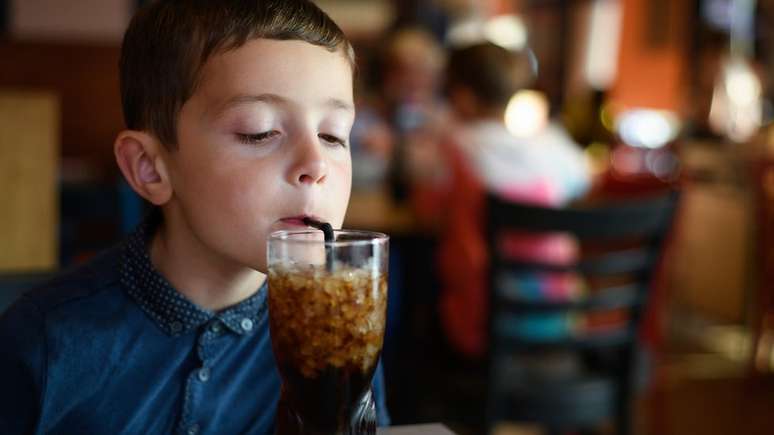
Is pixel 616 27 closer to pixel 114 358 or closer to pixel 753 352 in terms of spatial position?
pixel 753 352

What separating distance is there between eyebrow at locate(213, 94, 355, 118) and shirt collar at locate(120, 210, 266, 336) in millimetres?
202

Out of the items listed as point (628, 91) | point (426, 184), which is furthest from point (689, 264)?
point (426, 184)

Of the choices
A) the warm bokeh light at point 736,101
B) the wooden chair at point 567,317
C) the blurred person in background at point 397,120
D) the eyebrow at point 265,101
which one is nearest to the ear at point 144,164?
the eyebrow at point 265,101

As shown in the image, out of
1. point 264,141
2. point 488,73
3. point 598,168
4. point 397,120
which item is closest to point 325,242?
point 264,141

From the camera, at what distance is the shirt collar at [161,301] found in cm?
88

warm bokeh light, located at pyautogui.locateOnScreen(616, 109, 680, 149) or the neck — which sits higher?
warm bokeh light, located at pyautogui.locateOnScreen(616, 109, 680, 149)

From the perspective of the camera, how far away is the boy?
2.53 ft

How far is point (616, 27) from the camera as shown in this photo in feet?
26.2

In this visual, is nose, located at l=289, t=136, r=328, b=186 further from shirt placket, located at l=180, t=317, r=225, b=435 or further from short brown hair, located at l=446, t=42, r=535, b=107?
short brown hair, located at l=446, t=42, r=535, b=107

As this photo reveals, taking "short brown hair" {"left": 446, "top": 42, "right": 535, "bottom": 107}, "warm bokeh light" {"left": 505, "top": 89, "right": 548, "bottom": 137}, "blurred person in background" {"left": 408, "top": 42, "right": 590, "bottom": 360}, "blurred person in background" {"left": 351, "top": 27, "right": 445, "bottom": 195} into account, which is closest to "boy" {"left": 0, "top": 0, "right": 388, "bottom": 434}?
"blurred person in background" {"left": 408, "top": 42, "right": 590, "bottom": 360}

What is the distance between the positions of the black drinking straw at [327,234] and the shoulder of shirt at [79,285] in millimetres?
253

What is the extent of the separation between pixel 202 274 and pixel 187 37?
249 millimetres

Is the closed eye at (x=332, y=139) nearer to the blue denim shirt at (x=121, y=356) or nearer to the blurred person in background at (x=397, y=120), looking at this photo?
the blue denim shirt at (x=121, y=356)

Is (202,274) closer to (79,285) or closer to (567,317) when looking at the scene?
(79,285)
